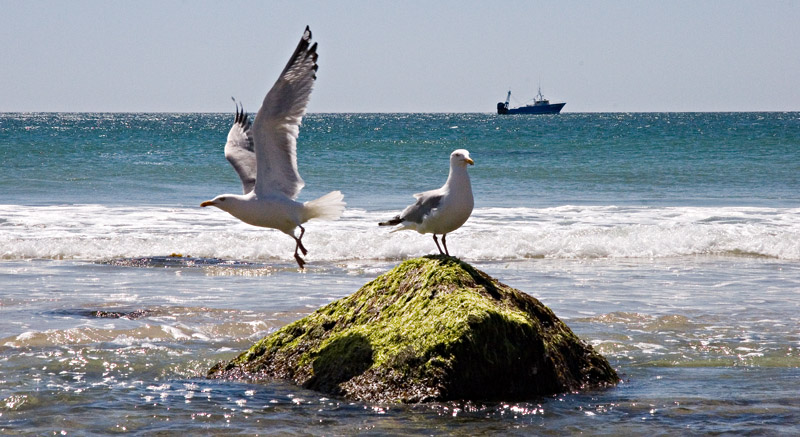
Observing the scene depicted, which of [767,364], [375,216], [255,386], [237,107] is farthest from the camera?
[375,216]

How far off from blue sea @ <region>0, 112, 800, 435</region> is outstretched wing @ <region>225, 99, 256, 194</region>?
1122mm

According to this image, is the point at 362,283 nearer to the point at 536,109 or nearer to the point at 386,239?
the point at 386,239

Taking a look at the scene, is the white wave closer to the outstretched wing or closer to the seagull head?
the outstretched wing

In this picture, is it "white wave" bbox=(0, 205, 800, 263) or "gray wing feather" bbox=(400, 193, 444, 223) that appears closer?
"gray wing feather" bbox=(400, 193, 444, 223)

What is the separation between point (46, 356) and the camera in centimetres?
585

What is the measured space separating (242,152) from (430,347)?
3.81m

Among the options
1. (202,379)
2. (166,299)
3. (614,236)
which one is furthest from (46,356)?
(614,236)

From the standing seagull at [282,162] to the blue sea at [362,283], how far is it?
91 cm

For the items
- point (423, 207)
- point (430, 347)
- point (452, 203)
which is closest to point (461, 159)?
point (452, 203)

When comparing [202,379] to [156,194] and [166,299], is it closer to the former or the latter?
[166,299]

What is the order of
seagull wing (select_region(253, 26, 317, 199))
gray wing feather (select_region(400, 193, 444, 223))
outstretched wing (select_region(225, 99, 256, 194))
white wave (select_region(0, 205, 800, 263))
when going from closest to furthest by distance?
gray wing feather (select_region(400, 193, 444, 223)) → seagull wing (select_region(253, 26, 317, 199)) → outstretched wing (select_region(225, 99, 256, 194)) → white wave (select_region(0, 205, 800, 263))

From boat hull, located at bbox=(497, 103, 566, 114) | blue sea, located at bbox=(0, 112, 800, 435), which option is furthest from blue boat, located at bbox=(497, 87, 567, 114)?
Answer: blue sea, located at bbox=(0, 112, 800, 435)

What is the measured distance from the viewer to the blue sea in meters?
4.49

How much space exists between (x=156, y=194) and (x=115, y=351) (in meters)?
14.6
